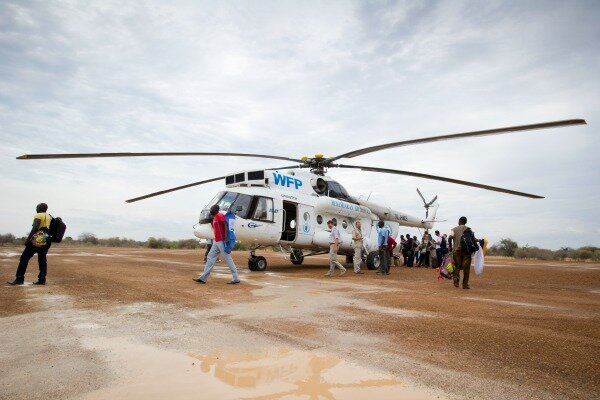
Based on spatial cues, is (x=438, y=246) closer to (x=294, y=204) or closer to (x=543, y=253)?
(x=294, y=204)

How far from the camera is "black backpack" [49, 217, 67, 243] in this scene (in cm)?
840

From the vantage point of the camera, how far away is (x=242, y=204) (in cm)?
1195

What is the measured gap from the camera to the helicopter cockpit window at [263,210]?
39.8 ft

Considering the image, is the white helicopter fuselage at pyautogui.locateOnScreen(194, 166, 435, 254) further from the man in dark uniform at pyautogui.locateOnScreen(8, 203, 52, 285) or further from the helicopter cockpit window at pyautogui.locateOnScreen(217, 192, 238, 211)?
the man in dark uniform at pyautogui.locateOnScreen(8, 203, 52, 285)

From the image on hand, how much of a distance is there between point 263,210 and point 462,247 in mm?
5992

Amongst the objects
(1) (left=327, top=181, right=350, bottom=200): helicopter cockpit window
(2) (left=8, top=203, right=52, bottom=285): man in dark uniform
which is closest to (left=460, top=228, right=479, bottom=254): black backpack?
(1) (left=327, top=181, right=350, bottom=200): helicopter cockpit window

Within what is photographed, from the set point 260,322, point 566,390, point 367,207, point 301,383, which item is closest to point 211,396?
point 301,383

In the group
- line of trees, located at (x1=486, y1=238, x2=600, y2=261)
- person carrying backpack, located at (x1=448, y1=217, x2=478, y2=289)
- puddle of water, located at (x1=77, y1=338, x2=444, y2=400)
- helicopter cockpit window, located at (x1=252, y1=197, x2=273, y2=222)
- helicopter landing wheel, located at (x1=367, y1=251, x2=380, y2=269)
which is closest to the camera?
puddle of water, located at (x1=77, y1=338, x2=444, y2=400)

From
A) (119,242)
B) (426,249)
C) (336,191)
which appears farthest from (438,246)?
(119,242)

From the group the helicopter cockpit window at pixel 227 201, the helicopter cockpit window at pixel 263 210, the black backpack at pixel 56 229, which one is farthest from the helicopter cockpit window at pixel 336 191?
the black backpack at pixel 56 229

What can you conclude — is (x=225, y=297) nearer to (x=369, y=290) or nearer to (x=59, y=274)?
(x=369, y=290)

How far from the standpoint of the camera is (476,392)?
8.98 ft

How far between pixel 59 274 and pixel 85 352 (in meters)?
8.24

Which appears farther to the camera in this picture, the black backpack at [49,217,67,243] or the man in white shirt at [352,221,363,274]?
the man in white shirt at [352,221,363,274]
